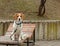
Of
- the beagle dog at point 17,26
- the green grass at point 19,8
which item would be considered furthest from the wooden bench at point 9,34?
the green grass at point 19,8

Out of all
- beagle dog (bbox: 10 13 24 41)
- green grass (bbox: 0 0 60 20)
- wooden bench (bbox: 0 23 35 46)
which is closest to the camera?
wooden bench (bbox: 0 23 35 46)

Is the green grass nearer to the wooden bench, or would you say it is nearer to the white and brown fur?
the wooden bench

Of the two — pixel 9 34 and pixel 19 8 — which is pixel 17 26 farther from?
pixel 19 8

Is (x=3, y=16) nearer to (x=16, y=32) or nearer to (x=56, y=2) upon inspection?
(x=56, y=2)

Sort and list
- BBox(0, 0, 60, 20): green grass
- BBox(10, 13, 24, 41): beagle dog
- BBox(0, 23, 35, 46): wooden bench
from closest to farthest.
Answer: BBox(0, 23, 35, 46): wooden bench, BBox(10, 13, 24, 41): beagle dog, BBox(0, 0, 60, 20): green grass

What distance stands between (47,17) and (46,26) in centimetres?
224

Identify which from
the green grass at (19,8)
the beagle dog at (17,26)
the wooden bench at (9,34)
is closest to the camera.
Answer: the wooden bench at (9,34)

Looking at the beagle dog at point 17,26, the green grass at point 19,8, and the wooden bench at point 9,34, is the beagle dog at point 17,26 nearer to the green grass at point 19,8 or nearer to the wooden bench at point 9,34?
the wooden bench at point 9,34

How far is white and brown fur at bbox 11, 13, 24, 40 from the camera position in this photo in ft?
22.5

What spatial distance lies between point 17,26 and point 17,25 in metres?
0.04

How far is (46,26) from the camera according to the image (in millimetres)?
9914

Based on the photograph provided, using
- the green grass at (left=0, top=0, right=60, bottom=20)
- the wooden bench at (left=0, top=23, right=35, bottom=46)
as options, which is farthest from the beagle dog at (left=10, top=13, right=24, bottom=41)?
the green grass at (left=0, top=0, right=60, bottom=20)

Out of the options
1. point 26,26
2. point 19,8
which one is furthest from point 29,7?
point 26,26

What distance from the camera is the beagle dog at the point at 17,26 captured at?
22.5 feet
